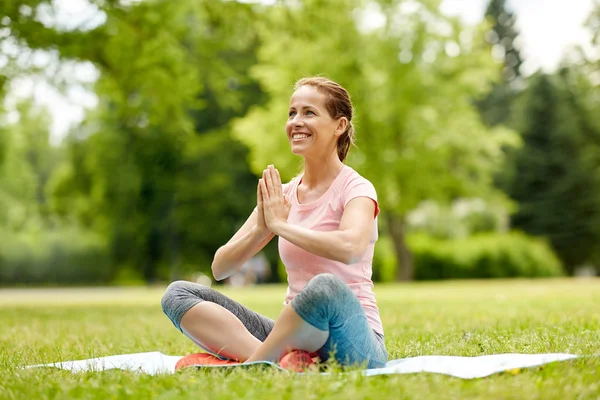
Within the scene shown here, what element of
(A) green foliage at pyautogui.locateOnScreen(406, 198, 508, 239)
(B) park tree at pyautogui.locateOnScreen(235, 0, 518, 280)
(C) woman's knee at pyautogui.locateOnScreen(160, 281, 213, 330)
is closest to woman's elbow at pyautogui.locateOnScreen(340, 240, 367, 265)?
(C) woman's knee at pyautogui.locateOnScreen(160, 281, 213, 330)

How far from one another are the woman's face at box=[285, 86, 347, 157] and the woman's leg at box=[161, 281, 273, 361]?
39.6 inches

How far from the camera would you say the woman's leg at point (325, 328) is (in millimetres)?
3824

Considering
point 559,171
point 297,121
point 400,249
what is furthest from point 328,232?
point 559,171

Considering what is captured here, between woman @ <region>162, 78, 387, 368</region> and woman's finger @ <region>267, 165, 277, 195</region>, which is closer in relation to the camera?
woman @ <region>162, 78, 387, 368</region>

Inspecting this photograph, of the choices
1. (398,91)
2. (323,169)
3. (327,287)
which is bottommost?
(327,287)

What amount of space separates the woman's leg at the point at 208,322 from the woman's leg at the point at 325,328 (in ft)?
0.75

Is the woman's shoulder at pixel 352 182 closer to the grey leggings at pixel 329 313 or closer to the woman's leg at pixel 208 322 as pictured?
the grey leggings at pixel 329 313

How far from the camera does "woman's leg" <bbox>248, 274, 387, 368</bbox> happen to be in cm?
382

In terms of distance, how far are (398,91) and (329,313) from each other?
23.8m

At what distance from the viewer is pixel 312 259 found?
424cm

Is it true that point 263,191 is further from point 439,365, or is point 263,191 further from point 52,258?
point 52,258

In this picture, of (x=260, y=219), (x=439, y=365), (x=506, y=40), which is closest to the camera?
(x=439, y=365)

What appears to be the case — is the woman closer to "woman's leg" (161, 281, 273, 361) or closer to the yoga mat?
"woman's leg" (161, 281, 273, 361)

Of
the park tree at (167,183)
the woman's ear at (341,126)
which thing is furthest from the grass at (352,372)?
the park tree at (167,183)
